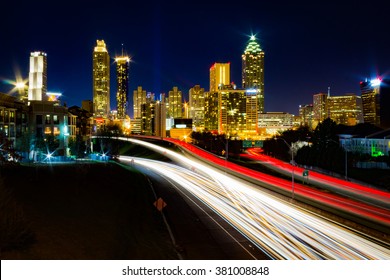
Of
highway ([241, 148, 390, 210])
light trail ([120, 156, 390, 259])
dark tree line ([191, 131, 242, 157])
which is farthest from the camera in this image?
dark tree line ([191, 131, 242, 157])

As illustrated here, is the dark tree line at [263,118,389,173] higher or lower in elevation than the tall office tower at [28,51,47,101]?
lower

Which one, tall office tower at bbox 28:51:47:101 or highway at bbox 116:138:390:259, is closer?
highway at bbox 116:138:390:259

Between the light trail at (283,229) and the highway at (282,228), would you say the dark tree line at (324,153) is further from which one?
the light trail at (283,229)

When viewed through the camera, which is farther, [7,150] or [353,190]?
[353,190]

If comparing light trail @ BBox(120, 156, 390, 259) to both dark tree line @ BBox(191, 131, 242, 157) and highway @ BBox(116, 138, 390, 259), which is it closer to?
highway @ BBox(116, 138, 390, 259)

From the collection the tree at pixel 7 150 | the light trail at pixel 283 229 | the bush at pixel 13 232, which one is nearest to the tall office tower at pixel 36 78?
the tree at pixel 7 150

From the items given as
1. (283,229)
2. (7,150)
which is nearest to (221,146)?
(7,150)

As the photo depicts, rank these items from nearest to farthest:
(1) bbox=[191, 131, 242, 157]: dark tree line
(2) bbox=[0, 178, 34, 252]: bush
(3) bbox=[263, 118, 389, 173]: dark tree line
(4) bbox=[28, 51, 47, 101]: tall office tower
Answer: (2) bbox=[0, 178, 34, 252]: bush < (3) bbox=[263, 118, 389, 173]: dark tree line < (1) bbox=[191, 131, 242, 157]: dark tree line < (4) bbox=[28, 51, 47, 101]: tall office tower

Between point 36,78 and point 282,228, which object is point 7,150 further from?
point 36,78

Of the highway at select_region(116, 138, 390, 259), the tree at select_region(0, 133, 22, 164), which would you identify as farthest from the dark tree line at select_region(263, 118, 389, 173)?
the tree at select_region(0, 133, 22, 164)
